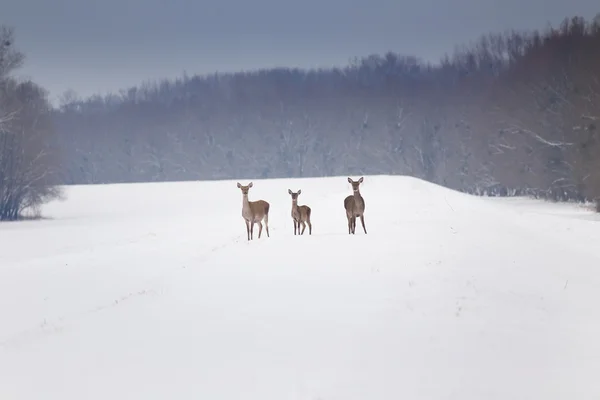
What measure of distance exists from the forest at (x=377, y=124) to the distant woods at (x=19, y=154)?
97 centimetres

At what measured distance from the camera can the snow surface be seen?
33.0 feet

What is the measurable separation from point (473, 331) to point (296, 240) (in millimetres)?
8792

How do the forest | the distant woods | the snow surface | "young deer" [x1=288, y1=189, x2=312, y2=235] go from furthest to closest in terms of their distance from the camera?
the forest → the distant woods → "young deer" [x1=288, y1=189, x2=312, y2=235] → the snow surface

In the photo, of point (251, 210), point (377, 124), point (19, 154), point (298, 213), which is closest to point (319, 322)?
point (298, 213)

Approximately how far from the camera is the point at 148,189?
79000 mm

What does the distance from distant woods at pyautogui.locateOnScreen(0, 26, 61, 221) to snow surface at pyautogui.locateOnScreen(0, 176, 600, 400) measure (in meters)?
34.8

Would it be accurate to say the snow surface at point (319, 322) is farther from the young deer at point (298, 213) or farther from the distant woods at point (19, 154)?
the distant woods at point (19, 154)

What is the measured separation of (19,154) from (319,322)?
50465 mm

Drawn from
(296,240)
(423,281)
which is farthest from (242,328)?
(296,240)

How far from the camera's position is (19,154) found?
192ft

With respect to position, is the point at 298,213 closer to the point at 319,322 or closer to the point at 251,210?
the point at 251,210

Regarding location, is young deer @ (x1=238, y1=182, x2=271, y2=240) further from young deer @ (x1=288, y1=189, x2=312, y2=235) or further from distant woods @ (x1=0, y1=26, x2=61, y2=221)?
distant woods @ (x1=0, y1=26, x2=61, y2=221)

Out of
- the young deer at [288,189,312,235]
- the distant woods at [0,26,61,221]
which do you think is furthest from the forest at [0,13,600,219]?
the young deer at [288,189,312,235]

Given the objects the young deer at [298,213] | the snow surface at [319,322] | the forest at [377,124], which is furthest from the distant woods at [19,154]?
the young deer at [298,213]
